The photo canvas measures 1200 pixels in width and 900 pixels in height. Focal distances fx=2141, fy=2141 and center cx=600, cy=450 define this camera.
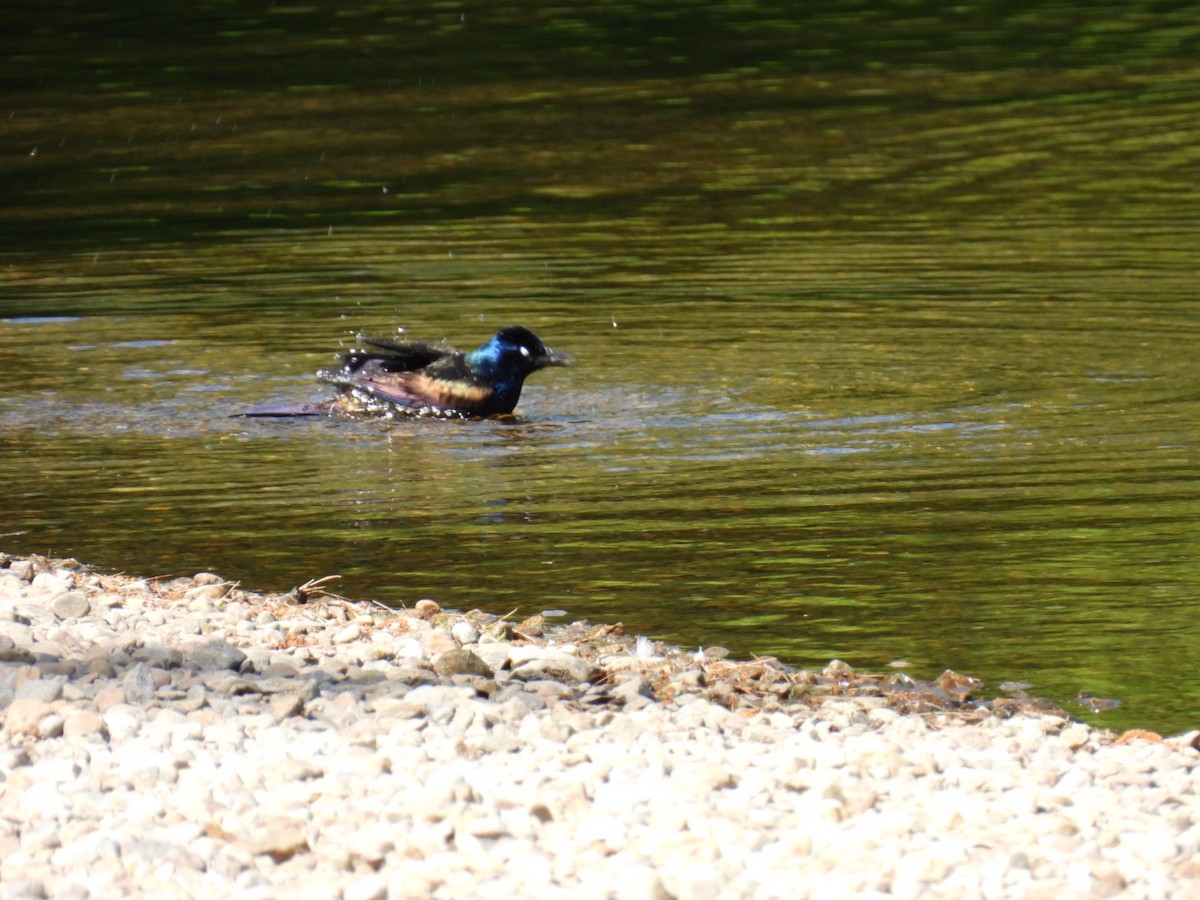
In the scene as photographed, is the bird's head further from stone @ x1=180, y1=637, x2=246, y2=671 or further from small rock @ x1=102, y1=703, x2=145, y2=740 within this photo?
small rock @ x1=102, y1=703, x2=145, y2=740

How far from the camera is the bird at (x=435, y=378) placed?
11094 mm

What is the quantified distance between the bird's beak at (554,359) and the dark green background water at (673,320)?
30 cm

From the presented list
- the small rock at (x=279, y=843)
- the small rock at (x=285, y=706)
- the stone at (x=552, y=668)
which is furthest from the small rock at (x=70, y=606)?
the small rock at (x=279, y=843)

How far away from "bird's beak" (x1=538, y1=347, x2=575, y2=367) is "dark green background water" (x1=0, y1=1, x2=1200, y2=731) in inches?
11.7

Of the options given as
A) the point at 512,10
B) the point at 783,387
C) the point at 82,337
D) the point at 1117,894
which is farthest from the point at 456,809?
the point at 512,10

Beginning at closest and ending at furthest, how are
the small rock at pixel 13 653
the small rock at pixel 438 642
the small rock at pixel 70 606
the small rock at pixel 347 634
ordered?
the small rock at pixel 13 653 < the small rock at pixel 438 642 < the small rock at pixel 347 634 < the small rock at pixel 70 606

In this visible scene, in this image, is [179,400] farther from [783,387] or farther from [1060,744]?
[1060,744]

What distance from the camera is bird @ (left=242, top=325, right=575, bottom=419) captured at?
11094mm

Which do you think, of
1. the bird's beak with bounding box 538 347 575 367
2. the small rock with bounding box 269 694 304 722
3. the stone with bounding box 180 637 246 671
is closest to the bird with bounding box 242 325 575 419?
the bird's beak with bounding box 538 347 575 367

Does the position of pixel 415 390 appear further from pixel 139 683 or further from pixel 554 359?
pixel 139 683

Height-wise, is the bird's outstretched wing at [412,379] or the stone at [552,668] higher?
the stone at [552,668]

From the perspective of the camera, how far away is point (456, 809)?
18.0 ft

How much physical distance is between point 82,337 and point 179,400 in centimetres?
187

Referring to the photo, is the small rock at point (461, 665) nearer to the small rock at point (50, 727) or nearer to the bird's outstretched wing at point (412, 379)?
the small rock at point (50, 727)
